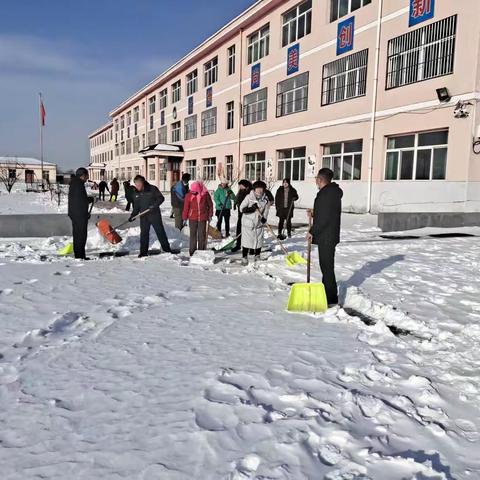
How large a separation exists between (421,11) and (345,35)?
13.1ft

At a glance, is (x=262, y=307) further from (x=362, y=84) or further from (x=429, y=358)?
(x=362, y=84)

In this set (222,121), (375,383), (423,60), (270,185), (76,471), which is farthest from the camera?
(222,121)

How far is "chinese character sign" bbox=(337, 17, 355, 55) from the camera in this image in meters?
17.8

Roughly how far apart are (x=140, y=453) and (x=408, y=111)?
15.8m

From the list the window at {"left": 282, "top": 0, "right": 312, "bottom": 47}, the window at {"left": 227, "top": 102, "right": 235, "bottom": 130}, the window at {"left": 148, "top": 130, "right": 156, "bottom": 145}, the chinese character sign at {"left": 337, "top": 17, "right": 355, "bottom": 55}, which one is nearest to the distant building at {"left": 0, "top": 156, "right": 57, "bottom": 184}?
the window at {"left": 148, "top": 130, "right": 156, "bottom": 145}

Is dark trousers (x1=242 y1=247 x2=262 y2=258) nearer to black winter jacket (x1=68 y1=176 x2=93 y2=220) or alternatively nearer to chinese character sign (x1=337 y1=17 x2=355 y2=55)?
black winter jacket (x1=68 y1=176 x2=93 y2=220)

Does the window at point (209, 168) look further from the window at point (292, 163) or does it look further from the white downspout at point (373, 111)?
the white downspout at point (373, 111)

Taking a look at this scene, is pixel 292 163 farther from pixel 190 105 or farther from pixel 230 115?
pixel 190 105

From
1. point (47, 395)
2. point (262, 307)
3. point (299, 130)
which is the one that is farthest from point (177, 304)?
point (299, 130)

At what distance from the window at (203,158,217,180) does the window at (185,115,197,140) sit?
3.37m

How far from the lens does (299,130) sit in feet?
69.7

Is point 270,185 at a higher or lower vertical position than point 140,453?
higher

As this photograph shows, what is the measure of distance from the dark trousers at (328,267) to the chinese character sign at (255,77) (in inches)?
863

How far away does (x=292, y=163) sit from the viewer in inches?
883
